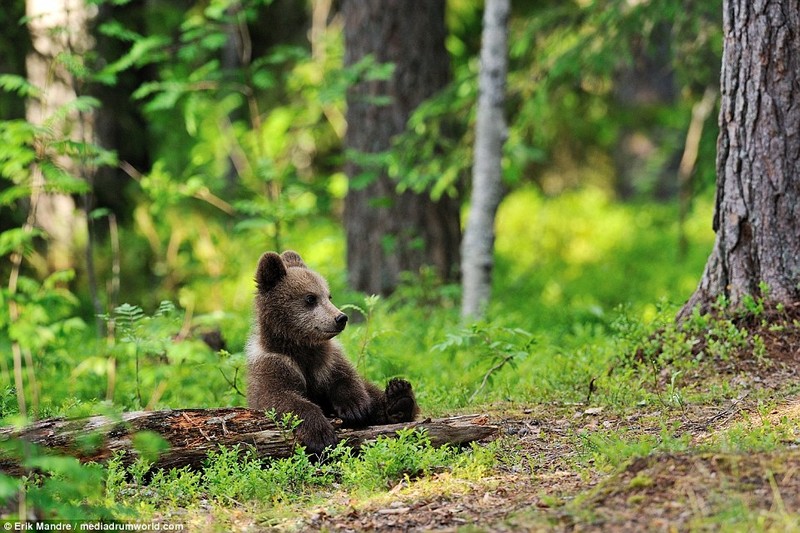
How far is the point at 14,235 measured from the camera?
Answer: 322 inches

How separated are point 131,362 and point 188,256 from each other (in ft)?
15.0

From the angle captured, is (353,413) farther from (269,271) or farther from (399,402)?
(269,271)

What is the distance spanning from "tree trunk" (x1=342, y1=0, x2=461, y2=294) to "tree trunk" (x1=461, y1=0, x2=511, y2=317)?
7.47 ft

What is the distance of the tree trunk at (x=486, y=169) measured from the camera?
383 inches

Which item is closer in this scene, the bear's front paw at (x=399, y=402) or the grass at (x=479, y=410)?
the grass at (x=479, y=410)

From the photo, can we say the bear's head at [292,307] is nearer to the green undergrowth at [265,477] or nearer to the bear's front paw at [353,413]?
the bear's front paw at [353,413]

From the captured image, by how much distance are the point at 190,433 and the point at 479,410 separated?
2.23m

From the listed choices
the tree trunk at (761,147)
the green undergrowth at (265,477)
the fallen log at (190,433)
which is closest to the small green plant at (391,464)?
the green undergrowth at (265,477)

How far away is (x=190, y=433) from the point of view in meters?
5.66

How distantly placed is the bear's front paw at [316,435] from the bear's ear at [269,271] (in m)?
1.22

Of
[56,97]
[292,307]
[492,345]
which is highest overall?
[56,97]

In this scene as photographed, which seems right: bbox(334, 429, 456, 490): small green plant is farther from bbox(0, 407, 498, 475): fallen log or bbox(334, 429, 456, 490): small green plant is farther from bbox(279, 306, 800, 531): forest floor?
bbox(0, 407, 498, 475): fallen log

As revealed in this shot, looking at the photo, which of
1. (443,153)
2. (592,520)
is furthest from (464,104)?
(592,520)

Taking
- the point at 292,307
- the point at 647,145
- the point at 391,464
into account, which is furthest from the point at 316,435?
the point at 647,145
